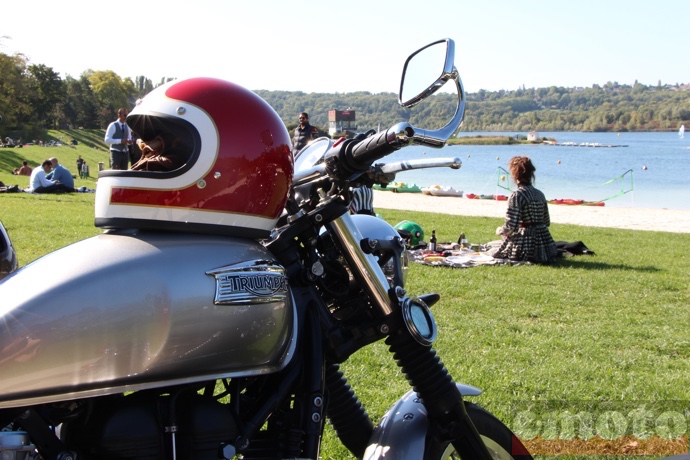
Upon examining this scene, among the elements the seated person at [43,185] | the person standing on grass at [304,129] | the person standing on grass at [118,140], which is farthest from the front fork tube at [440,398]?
the seated person at [43,185]

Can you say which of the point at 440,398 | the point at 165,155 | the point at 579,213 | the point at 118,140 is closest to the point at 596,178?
the point at 579,213

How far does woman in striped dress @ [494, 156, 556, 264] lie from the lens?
10750 mm

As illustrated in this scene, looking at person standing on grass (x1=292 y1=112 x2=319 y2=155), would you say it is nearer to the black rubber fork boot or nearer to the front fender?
the black rubber fork boot

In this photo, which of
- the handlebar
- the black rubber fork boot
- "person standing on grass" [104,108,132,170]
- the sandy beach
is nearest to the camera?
the handlebar

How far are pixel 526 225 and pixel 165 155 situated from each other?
30.9 feet

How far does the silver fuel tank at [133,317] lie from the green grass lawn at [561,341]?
128mm

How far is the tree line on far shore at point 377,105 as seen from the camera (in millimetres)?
3382

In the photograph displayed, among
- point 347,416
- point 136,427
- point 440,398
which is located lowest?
point 347,416

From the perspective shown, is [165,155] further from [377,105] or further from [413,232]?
[413,232]

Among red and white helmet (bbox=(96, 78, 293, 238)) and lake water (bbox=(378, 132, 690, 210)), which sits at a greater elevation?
red and white helmet (bbox=(96, 78, 293, 238))

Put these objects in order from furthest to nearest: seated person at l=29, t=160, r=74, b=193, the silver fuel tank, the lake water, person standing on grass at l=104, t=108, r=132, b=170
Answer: the lake water → seated person at l=29, t=160, r=74, b=193 → person standing on grass at l=104, t=108, r=132, b=170 → the silver fuel tank

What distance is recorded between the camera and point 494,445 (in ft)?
9.12

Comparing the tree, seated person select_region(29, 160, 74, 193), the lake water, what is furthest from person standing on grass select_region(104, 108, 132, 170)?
the tree

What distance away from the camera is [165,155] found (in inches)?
84.4
